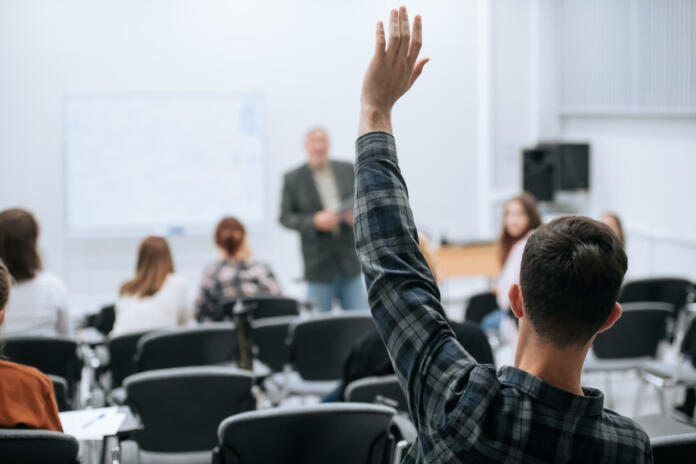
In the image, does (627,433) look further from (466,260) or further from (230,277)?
(466,260)

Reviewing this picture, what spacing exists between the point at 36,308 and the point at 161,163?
3.85m

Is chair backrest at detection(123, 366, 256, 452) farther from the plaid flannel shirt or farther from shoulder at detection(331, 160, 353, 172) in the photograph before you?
shoulder at detection(331, 160, 353, 172)

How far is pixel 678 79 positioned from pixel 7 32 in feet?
19.5

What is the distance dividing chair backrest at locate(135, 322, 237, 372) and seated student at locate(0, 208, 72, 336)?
18.2 inches

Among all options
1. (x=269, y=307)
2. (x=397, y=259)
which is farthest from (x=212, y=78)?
(x=397, y=259)

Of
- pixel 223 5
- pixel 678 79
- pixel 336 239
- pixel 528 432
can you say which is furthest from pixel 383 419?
pixel 223 5

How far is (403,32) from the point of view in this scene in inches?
46.6

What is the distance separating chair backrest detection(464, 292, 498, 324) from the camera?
5.04m

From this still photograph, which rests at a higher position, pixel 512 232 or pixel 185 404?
pixel 512 232

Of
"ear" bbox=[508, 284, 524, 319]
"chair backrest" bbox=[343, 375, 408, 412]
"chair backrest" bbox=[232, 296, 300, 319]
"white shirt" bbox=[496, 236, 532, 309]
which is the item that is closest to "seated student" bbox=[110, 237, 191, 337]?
"chair backrest" bbox=[232, 296, 300, 319]

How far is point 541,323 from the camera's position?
113 cm

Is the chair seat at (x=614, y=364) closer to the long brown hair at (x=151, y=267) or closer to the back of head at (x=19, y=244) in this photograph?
the long brown hair at (x=151, y=267)

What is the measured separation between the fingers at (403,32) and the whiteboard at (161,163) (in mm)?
6565

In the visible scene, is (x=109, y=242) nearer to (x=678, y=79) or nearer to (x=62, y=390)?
(x=62, y=390)
